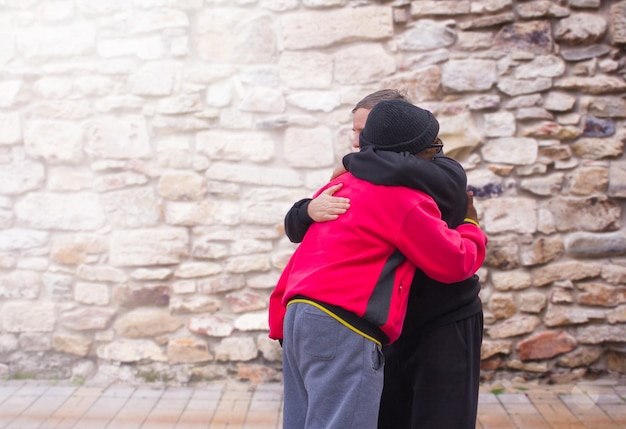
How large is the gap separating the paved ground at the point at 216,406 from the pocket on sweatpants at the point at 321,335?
162 centimetres

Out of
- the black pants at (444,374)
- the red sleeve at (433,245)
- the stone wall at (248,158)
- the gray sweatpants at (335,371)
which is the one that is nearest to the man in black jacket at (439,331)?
the black pants at (444,374)

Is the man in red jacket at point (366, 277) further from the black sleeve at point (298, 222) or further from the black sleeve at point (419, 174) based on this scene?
the black sleeve at point (298, 222)

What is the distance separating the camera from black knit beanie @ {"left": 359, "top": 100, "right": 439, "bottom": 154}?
194 cm

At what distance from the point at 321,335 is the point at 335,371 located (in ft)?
0.34

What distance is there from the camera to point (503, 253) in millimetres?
3740

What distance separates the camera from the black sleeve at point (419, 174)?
6.20ft

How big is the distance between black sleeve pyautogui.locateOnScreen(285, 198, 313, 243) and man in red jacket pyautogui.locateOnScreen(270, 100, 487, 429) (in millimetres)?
141

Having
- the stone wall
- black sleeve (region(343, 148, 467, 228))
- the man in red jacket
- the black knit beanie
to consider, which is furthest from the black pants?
the stone wall

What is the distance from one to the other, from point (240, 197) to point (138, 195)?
22.3 inches

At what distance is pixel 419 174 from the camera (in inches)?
74.9

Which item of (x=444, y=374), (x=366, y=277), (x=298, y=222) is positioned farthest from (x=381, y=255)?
(x=444, y=374)

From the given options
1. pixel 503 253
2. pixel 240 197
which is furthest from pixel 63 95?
pixel 503 253

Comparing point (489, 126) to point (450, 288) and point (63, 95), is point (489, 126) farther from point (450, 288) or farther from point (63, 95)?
point (63, 95)

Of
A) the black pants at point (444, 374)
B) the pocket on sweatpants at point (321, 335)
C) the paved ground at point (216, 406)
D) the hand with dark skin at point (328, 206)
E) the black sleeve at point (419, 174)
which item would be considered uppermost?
the black sleeve at point (419, 174)
